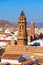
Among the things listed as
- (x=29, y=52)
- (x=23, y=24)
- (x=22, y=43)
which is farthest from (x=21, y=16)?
(x=29, y=52)

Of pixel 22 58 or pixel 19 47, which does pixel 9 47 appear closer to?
pixel 19 47

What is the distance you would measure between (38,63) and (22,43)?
4.93m

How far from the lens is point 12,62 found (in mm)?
14594

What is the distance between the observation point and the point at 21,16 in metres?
19.7

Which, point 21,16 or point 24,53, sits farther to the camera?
point 21,16

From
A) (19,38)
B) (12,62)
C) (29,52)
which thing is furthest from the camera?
(19,38)

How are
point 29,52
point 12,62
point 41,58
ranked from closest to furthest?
1. point 12,62
2. point 41,58
3. point 29,52

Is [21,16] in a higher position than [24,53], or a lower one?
higher

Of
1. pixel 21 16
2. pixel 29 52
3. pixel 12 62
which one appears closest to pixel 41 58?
pixel 29 52

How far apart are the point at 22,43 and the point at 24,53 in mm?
2001

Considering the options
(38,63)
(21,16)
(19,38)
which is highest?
(21,16)

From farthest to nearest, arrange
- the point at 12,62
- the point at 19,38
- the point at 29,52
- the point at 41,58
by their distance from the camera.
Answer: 1. the point at 19,38
2. the point at 29,52
3. the point at 41,58
4. the point at 12,62

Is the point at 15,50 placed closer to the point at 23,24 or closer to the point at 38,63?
the point at 23,24

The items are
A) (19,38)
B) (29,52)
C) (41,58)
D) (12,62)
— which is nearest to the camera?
(12,62)
